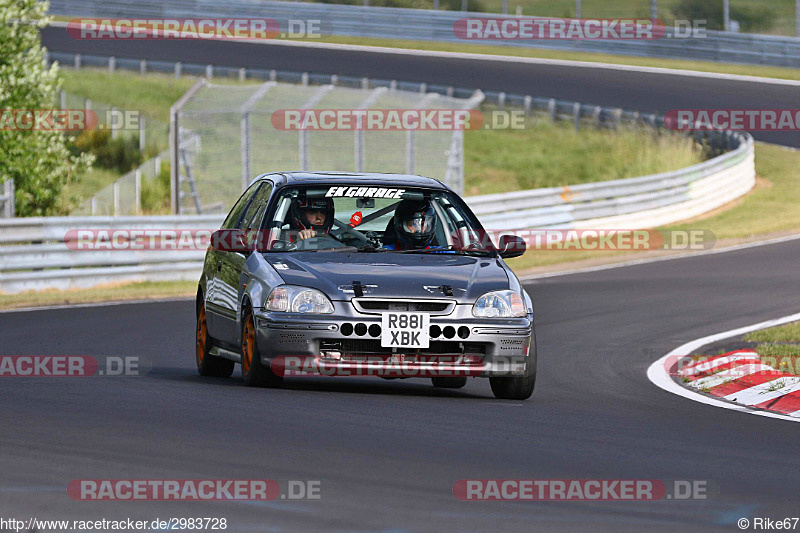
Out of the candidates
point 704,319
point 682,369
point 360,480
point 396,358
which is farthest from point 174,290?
point 360,480

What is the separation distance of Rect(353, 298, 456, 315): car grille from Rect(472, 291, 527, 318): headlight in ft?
0.83

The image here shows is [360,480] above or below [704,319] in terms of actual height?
above

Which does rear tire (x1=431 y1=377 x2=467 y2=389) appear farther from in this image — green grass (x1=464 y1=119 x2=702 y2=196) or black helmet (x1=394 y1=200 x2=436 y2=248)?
green grass (x1=464 y1=119 x2=702 y2=196)

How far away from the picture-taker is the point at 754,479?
6895mm

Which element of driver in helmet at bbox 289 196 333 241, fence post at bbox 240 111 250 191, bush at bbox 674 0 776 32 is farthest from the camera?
bush at bbox 674 0 776 32

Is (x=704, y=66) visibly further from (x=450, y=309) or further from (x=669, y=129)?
(x=450, y=309)

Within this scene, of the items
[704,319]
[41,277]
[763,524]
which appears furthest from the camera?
[41,277]

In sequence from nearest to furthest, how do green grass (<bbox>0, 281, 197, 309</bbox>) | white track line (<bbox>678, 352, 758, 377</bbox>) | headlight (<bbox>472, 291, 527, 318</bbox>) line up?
headlight (<bbox>472, 291, 527, 318</bbox>), white track line (<bbox>678, 352, 758, 377</bbox>), green grass (<bbox>0, 281, 197, 309</bbox>)

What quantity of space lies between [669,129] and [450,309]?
96.5 ft

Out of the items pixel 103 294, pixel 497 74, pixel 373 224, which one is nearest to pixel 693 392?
pixel 373 224

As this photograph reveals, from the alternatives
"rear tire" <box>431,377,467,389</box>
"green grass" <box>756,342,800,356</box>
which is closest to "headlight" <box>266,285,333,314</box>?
"rear tire" <box>431,377,467,389</box>

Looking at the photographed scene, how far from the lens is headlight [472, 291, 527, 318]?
31.7 ft

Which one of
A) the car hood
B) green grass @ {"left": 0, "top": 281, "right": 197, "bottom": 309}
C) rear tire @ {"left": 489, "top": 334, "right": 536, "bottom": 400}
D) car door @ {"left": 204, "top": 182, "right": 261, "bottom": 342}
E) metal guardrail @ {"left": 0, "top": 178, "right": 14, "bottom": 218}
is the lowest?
green grass @ {"left": 0, "top": 281, "right": 197, "bottom": 309}

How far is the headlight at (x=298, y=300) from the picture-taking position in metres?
9.55
